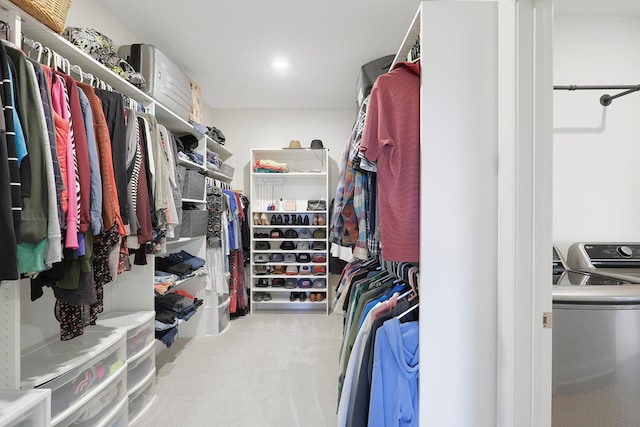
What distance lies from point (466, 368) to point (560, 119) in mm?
1457

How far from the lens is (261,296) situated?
3.56 m

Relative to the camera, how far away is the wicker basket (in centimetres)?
108

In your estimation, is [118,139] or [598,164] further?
[598,164]

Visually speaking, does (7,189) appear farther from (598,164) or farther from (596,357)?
(598,164)

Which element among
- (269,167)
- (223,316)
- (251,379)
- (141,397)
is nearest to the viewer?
(141,397)

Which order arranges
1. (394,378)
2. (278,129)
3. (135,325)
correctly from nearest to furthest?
(394,378) → (135,325) → (278,129)

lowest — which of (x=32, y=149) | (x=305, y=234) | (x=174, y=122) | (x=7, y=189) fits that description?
(x=305, y=234)

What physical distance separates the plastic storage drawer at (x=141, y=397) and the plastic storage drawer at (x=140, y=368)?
28mm

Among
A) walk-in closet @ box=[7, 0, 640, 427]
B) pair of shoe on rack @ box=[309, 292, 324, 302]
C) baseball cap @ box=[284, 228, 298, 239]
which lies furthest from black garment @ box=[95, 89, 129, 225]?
pair of shoe on rack @ box=[309, 292, 324, 302]

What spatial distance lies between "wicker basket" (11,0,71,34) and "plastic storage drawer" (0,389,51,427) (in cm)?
141

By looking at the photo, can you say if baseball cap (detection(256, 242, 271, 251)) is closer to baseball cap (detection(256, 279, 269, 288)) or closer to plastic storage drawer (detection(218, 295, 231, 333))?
baseball cap (detection(256, 279, 269, 288))

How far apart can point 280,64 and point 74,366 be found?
252cm

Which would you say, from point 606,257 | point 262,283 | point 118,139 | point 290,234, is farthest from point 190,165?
point 606,257

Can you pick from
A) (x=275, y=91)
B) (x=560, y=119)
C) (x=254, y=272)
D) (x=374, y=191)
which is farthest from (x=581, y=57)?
(x=254, y=272)
